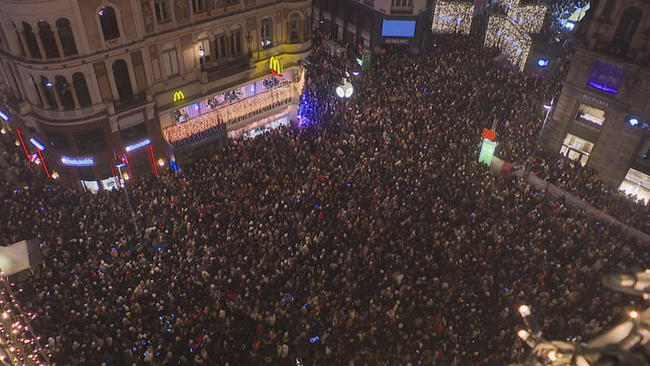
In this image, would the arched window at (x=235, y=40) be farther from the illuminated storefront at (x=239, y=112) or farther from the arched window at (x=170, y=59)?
the arched window at (x=170, y=59)

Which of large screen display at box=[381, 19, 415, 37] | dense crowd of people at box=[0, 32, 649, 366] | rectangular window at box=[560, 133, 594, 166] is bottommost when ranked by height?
dense crowd of people at box=[0, 32, 649, 366]

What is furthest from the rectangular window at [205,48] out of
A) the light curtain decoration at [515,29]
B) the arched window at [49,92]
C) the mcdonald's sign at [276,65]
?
the light curtain decoration at [515,29]

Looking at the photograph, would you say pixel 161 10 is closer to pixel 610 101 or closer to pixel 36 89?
pixel 36 89

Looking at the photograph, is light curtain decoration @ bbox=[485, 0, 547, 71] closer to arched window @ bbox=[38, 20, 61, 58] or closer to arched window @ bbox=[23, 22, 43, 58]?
arched window @ bbox=[38, 20, 61, 58]

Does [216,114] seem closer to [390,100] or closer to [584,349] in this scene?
[390,100]

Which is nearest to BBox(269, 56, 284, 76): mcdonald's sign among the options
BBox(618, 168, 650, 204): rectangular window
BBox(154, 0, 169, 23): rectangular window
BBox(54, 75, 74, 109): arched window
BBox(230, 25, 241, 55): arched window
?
BBox(230, 25, 241, 55): arched window

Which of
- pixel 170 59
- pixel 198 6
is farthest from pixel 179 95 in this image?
pixel 198 6

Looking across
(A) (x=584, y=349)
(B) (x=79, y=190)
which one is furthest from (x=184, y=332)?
(A) (x=584, y=349)
